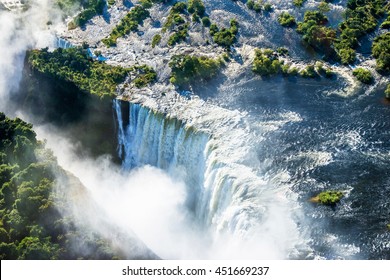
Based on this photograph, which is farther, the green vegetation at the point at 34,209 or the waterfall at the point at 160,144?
the waterfall at the point at 160,144

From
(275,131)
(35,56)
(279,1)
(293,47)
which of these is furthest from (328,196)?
(35,56)

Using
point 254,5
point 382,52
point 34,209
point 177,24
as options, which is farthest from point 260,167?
point 254,5

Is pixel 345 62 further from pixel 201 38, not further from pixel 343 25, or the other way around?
pixel 201 38

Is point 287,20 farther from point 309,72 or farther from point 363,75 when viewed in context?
point 363,75

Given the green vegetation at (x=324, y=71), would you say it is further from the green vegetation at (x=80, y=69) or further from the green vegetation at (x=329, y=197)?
the green vegetation at (x=80, y=69)

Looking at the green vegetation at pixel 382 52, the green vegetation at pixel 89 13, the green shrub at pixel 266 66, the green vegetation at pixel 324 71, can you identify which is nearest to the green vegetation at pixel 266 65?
the green shrub at pixel 266 66
